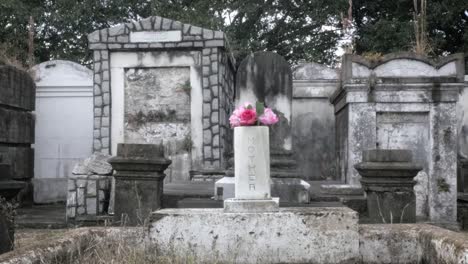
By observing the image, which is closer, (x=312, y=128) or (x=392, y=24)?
(x=312, y=128)

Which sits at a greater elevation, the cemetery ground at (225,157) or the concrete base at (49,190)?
the cemetery ground at (225,157)

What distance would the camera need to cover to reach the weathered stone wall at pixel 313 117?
10.9 m

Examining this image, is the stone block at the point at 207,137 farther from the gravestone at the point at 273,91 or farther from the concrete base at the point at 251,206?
the concrete base at the point at 251,206

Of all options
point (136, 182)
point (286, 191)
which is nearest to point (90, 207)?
point (136, 182)

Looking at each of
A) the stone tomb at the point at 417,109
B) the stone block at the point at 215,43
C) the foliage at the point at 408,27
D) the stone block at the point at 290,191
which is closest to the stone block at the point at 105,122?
the stone block at the point at 215,43

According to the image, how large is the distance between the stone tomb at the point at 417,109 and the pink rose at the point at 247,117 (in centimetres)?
420

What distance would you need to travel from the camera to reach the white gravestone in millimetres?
4195

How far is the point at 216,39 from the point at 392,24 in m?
7.90

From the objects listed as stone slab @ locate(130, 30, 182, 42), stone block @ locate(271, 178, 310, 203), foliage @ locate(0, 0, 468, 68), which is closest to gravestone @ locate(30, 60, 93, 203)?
stone slab @ locate(130, 30, 182, 42)

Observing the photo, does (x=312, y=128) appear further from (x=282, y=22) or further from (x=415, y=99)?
(x=282, y=22)

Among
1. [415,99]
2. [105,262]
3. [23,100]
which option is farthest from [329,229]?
[23,100]

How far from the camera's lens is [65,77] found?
37.3 ft

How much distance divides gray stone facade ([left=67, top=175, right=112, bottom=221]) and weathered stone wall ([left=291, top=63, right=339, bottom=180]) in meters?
4.75

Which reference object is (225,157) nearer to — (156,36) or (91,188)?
(156,36)
